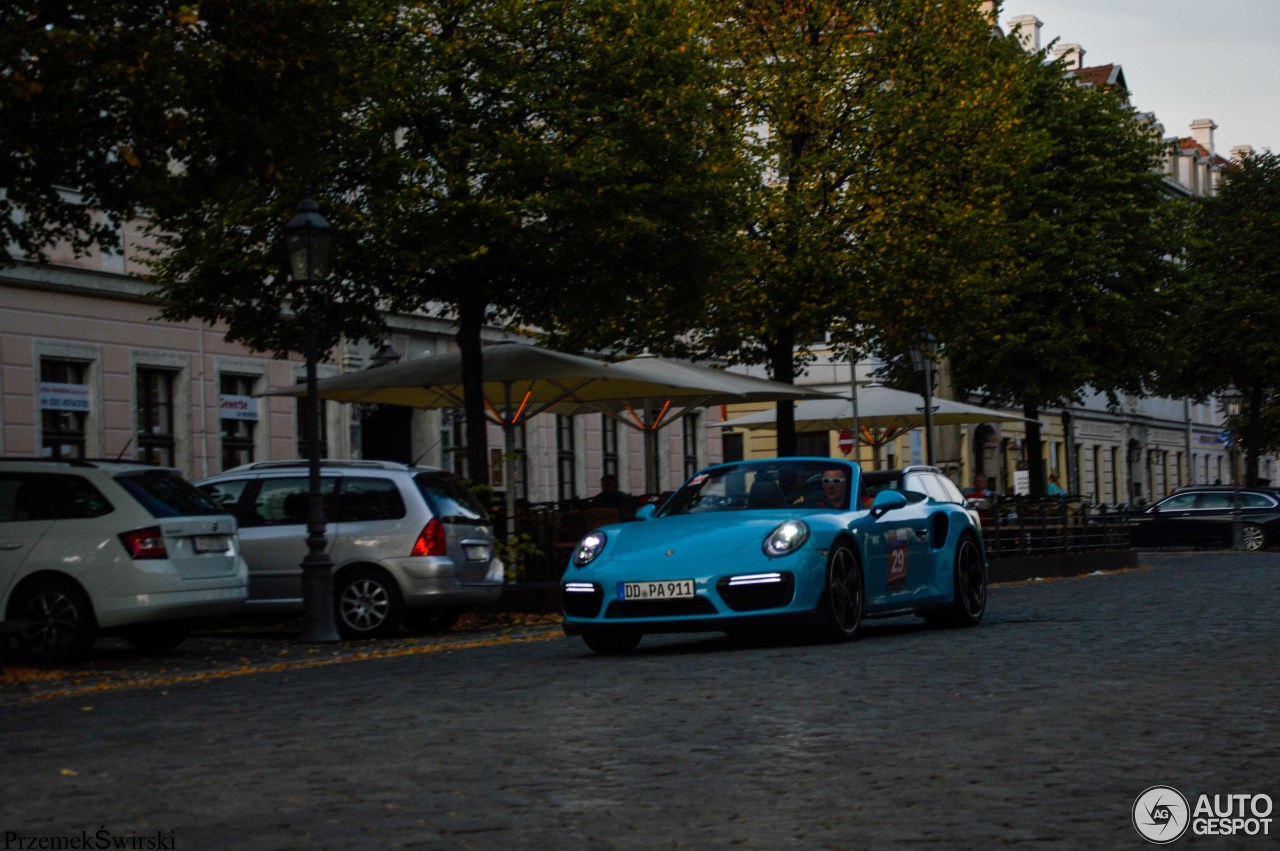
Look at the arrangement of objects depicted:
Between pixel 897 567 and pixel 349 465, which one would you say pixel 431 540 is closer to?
pixel 349 465


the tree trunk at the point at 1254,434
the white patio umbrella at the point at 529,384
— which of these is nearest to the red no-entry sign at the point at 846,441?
the tree trunk at the point at 1254,434

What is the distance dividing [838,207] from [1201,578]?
9.40 metres

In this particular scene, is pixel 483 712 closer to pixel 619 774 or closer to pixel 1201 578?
pixel 619 774

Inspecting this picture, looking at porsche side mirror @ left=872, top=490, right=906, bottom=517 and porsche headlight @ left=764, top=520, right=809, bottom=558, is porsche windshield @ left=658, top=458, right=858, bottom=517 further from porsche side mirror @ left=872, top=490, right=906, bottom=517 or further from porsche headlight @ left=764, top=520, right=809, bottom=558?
porsche headlight @ left=764, top=520, right=809, bottom=558

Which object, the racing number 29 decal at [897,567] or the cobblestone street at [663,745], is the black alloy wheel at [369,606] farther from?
the racing number 29 decal at [897,567]

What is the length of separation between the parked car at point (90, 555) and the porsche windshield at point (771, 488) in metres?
3.73

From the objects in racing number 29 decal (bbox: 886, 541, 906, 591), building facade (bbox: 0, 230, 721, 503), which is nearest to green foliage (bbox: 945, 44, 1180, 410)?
building facade (bbox: 0, 230, 721, 503)

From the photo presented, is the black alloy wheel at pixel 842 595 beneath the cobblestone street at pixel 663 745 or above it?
above

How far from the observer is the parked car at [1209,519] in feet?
154

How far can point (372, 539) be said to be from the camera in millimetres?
19281

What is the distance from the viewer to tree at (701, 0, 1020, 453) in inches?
1344

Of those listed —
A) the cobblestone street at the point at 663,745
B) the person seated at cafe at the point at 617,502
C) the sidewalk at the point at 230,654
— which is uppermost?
the person seated at cafe at the point at 617,502

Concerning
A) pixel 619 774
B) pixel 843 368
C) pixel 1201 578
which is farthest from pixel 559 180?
pixel 843 368

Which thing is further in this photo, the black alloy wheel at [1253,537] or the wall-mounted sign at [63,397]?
the black alloy wheel at [1253,537]
